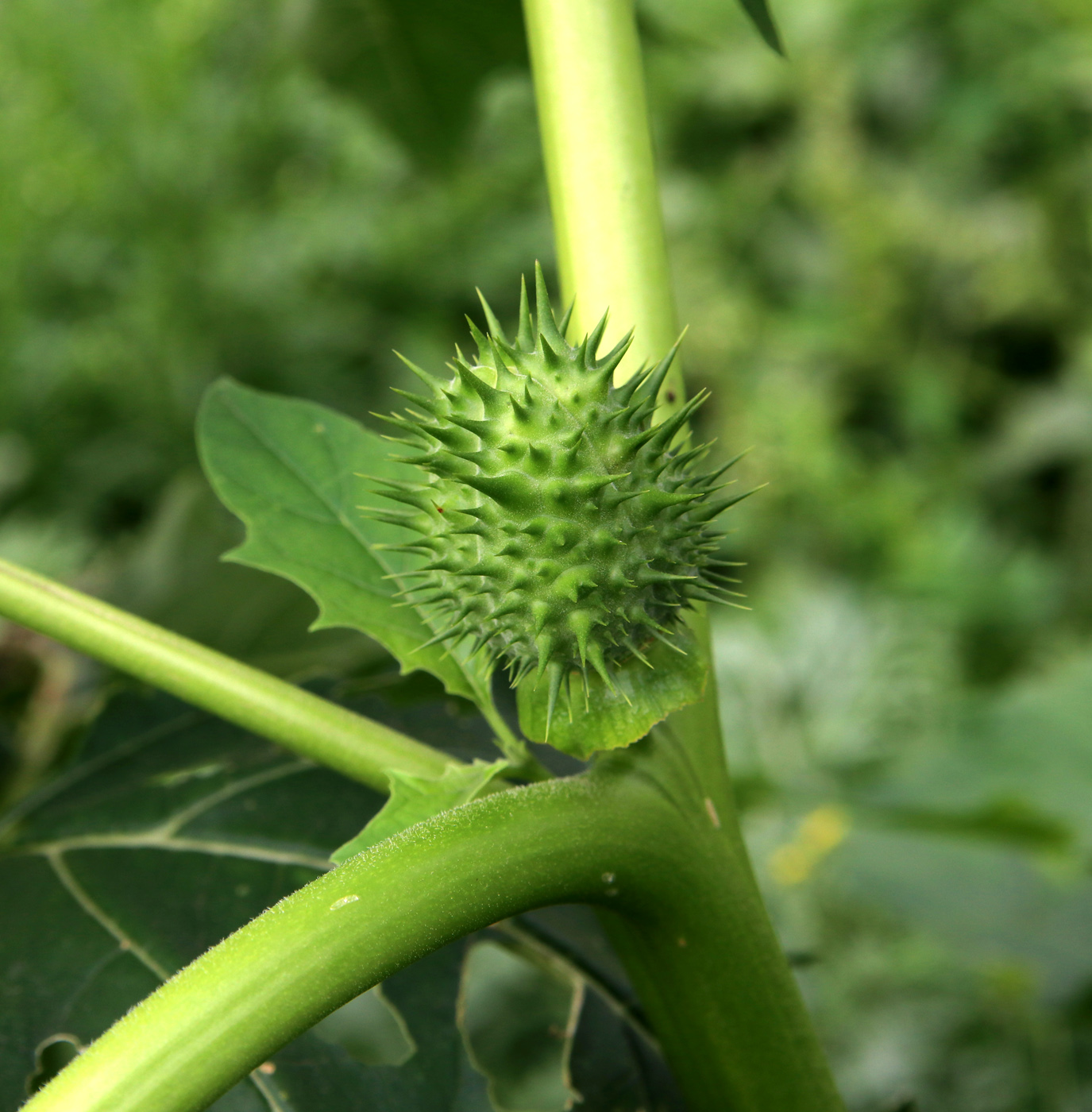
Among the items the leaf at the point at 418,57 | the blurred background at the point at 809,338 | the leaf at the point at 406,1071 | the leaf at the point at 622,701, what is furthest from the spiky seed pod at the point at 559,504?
the blurred background at the point at 809,338

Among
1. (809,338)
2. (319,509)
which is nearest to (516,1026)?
(319,509)

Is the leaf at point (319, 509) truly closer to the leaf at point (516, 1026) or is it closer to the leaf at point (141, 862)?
the leaf at point (141, 862)

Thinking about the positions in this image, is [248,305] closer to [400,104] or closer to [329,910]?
[400,104]

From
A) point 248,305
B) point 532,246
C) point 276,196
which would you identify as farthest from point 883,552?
point 276,196

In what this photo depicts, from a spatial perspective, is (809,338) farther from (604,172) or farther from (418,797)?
(418,797)

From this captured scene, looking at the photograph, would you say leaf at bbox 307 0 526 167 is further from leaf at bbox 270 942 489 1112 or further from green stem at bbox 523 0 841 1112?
leaf at bbox 270 942 489 1112

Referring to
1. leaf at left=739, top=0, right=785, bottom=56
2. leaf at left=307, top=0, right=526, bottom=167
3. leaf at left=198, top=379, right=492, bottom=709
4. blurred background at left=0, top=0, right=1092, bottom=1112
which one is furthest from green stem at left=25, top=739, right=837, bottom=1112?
blurred background at left=0, top=0, right=1092, bottom=1112
